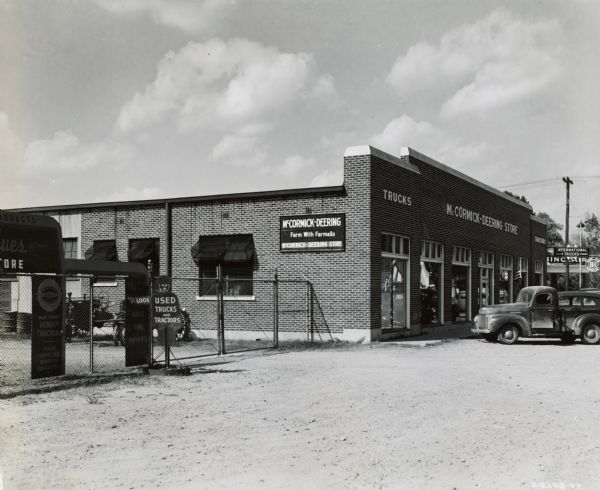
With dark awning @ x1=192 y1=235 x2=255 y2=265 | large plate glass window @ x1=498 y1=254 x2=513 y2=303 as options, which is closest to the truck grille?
dark awning @ x1=192 y1=235 x2=255 y2=265

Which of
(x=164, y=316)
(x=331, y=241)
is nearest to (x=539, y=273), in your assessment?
(x=331, y=241)

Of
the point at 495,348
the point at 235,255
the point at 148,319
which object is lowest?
the point at 495,348

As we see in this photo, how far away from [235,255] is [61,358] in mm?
10047

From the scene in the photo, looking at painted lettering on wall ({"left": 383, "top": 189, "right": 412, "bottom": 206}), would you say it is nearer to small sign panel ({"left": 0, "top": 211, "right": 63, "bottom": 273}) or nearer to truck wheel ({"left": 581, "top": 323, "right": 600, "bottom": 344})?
truck wheel ({"left": 581, "top": 323, "right": 600, "bottom": 344})

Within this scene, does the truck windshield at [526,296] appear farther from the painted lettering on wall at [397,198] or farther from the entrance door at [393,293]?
the painted lettering on wall at [397,198]

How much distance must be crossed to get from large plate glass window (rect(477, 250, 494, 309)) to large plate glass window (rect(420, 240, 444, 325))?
183 inches

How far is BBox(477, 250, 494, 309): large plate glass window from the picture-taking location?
99.2ft

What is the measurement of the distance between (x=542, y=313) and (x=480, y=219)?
404 inches

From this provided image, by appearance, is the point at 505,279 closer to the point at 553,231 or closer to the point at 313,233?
the point at 313,233

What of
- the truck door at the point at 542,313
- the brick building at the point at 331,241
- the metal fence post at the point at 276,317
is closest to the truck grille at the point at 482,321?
the truck door at the point at 542,313

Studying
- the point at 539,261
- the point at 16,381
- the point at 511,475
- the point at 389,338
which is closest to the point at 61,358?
the point at 16,381

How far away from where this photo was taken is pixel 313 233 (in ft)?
69.2

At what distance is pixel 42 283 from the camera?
12172mm

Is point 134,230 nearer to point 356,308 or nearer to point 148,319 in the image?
point 356,308
